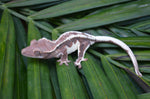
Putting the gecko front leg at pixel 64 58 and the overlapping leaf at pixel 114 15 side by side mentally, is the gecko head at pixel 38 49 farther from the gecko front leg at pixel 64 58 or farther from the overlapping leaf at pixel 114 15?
the overlapping leaf at pixel 114 15

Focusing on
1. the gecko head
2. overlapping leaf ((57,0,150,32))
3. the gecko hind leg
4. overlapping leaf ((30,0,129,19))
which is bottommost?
the gecko hind leg

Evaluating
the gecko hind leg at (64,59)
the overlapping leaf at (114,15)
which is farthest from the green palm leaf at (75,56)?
the gecko hind leg at (64,59)

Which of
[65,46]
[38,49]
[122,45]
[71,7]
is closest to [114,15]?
[122,45]

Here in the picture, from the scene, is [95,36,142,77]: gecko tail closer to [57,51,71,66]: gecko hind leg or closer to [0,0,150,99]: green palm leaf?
[0,0,150,99]: green palm leaf

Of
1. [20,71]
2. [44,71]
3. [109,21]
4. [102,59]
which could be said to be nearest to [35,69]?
[44,71]

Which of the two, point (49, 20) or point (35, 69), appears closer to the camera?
point (35, 69)

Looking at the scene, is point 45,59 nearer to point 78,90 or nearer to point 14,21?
point 78,90

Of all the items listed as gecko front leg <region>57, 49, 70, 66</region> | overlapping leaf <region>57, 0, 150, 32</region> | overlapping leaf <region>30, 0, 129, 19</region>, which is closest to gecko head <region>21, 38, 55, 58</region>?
gecko front leg <region>57, 49, 70, 66</region>

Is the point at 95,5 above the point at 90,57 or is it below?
above
